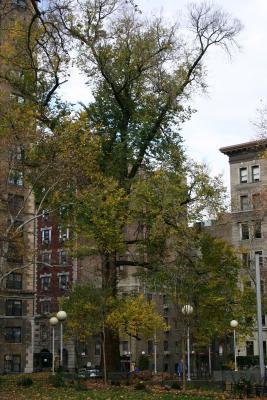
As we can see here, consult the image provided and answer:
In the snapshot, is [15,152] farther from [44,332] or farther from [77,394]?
[44,332]

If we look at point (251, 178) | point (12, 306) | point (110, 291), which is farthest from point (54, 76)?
point (251, 178)

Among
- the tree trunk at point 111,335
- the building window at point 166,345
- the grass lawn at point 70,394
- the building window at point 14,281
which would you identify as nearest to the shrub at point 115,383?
the grass lawn at point 70,394

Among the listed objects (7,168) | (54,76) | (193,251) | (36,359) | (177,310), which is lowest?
(36,359)

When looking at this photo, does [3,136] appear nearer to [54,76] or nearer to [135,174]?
[54,76]

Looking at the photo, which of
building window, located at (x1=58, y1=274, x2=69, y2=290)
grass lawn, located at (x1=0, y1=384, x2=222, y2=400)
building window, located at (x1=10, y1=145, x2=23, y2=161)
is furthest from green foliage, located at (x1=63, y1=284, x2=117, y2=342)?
building window, located at (x1=58, y1=274, x2=69, y2=290)

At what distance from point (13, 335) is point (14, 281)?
5.40 meters

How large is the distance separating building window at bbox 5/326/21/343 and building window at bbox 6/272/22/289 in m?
4.10

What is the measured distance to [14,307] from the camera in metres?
65.8

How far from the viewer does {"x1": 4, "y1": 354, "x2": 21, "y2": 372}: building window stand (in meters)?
63.9

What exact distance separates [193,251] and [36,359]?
153ft

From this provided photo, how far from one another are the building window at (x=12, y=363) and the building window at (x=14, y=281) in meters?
6.82

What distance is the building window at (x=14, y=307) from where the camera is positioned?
65125 mm

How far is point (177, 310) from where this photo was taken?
28094 mm

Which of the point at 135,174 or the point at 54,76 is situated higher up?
the point at 54,76
